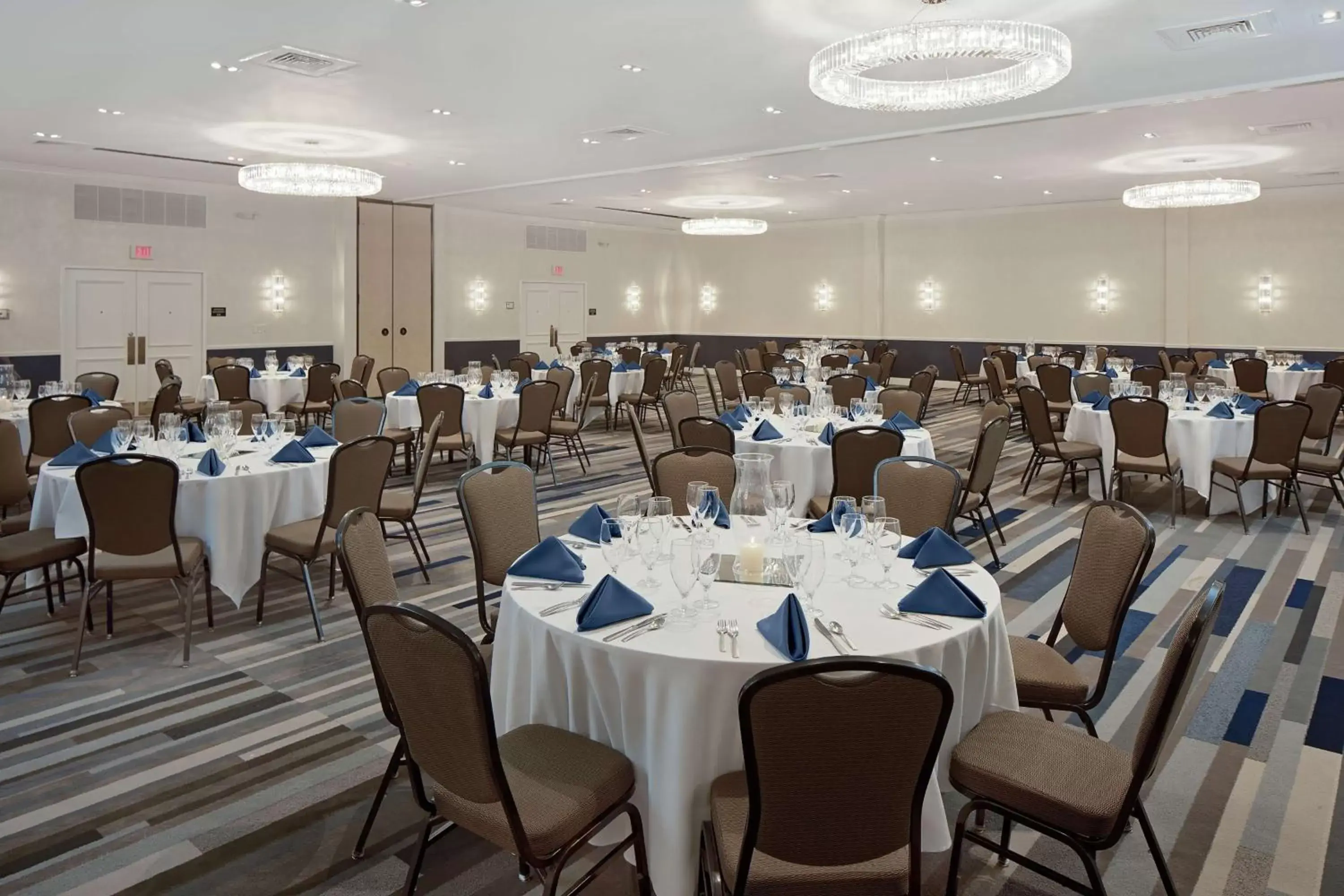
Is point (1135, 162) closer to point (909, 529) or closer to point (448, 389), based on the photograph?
point (448, 389)

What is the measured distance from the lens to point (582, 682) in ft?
9.34

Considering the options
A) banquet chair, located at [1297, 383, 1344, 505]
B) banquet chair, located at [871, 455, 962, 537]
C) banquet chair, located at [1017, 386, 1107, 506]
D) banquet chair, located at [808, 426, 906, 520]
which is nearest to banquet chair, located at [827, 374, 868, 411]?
banquet chair, located at [1017, 386, 1107, 506]

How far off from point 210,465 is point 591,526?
2783mm

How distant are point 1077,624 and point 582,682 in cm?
187

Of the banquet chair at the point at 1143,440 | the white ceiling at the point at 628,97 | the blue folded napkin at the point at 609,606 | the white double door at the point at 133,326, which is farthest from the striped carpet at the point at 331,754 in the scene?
the white double door at the point at 133,326

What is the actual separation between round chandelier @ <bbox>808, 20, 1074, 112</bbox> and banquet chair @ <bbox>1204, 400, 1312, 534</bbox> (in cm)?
325

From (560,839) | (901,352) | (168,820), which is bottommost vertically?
(168,820)

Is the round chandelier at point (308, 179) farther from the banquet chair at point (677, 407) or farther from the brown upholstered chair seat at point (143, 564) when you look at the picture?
the brown upholstered chair seat at point (143, 564)

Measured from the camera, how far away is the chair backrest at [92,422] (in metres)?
6.93

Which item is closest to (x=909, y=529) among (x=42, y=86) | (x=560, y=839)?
(x=560, y=839)

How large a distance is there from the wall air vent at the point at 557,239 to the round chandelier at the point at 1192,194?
12.0m

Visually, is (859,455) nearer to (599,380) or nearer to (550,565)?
(550,565)

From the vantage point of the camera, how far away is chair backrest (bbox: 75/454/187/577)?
4660 mm

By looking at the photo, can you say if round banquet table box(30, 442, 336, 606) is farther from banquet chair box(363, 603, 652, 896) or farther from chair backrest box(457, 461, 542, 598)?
banquet chair box(363, 603, 652, 896)
